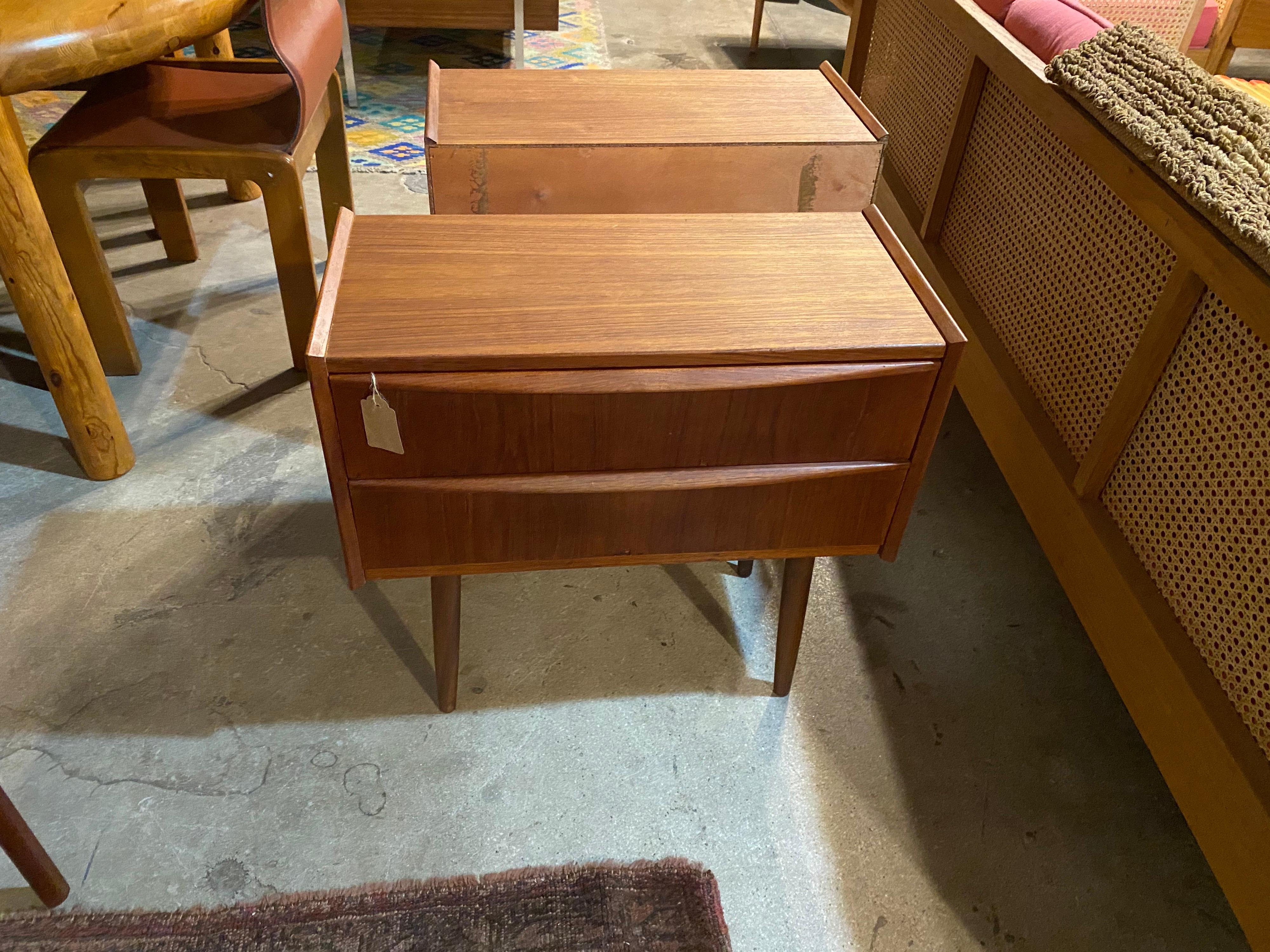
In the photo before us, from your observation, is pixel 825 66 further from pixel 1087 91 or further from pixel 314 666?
pixel 314 666

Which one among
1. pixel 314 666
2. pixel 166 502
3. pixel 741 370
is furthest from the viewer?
pixel 166 502

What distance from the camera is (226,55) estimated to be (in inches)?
82.7

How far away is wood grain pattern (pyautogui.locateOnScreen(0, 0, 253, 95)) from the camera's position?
3.30ft

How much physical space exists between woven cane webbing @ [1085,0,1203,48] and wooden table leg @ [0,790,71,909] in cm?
A: 244

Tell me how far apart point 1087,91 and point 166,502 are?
1.49 metres

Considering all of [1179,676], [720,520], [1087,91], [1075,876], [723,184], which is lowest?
[1075,876]

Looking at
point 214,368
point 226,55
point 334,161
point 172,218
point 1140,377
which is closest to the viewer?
point 1140,377

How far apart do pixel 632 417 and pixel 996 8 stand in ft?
3.91

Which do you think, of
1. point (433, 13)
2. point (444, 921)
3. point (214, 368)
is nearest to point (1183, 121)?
point (444, 921)

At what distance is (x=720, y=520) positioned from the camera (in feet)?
3.08

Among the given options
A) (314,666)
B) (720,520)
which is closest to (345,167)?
(314,666)

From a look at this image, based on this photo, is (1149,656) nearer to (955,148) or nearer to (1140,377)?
(1140,377)

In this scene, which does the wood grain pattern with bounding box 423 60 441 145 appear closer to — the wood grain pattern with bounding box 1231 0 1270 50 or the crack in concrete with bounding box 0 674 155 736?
the crack in concrete with bounding box 0 674 155 736

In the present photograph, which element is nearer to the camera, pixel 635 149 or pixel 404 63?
pixel 635 149
